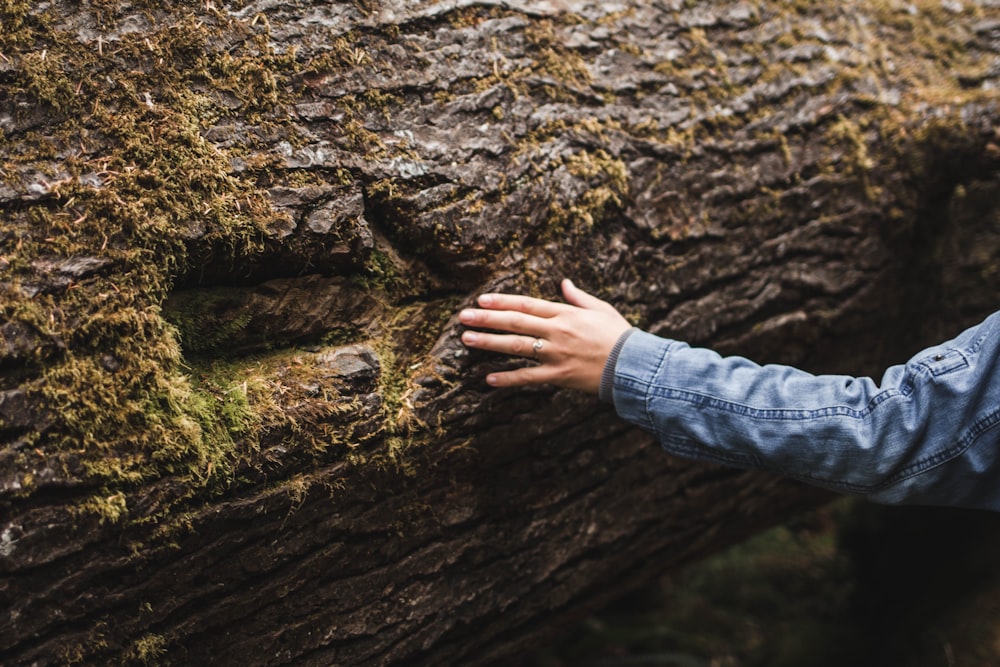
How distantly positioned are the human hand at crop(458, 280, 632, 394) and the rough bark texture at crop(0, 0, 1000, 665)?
104mm

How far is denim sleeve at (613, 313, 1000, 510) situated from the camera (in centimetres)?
165

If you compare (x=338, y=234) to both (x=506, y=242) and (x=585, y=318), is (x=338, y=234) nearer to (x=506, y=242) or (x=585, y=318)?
(x=506, y=242)

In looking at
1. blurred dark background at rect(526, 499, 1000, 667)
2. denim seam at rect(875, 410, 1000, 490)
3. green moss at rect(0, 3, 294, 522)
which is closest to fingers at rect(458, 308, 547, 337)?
green moss at rect(0, 3, 294, 522)

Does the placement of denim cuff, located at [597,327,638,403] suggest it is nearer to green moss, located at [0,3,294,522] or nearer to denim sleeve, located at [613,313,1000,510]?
denim sleeve, located at [613,313,1000,510]

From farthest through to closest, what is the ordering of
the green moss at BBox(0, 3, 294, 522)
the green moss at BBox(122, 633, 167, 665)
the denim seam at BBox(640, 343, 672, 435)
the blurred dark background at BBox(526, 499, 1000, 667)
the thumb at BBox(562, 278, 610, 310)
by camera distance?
the blurred dark background at BBox(526, 499, 1000, 667) → the thumb at BBox(562, 278, 610, 310) → the denim seam at BBox(640, 343, 672, 435) → the green moss at BBox(122, 633, 167, 665) → the green moss at BBox(0, 3, 294, 522)

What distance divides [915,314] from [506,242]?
2057 millimetres

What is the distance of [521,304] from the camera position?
1.97m

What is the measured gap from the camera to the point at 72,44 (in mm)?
1661

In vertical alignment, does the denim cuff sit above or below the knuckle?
below

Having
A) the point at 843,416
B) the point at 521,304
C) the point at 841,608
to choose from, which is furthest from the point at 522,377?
the point at 841,608

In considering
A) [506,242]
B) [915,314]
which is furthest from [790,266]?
[506,242]

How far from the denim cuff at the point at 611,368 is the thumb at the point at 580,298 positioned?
14 cm

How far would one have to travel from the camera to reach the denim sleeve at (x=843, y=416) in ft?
5.40

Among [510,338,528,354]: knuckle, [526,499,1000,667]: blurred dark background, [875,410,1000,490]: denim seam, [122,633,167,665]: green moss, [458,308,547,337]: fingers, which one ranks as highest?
[458,308,547,337]: fingers
